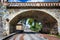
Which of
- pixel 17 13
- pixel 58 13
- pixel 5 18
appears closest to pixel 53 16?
pixel 58 13

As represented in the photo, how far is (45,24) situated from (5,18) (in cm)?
1113

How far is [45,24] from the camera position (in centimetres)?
4034

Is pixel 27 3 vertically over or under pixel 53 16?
over

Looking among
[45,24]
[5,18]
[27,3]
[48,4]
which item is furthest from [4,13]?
[45,24]

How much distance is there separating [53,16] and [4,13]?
8183 millimetres

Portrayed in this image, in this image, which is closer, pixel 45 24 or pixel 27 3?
pixel 27 3

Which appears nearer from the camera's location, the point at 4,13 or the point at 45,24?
the point at 4,13

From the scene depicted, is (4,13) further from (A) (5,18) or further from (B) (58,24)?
(B) (58,24)

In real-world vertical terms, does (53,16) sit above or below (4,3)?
below

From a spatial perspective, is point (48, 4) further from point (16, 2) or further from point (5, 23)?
point (5, 23)

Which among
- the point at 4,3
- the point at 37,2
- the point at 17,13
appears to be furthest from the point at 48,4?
the point at 4,3

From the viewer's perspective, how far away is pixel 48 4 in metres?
31.4

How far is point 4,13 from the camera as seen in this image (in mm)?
32031

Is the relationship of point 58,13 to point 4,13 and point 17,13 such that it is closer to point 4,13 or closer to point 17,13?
point 17,13
